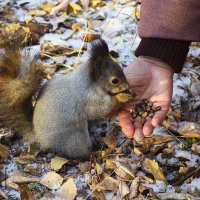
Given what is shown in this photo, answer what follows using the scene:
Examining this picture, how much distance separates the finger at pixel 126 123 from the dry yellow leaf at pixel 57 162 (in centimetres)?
28

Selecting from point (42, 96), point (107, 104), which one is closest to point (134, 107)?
point (107, 104)

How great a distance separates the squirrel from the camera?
1500 millimetres

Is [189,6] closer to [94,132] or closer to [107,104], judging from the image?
[107,104]

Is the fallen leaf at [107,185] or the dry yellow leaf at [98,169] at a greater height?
the fallen leaf at [107,185]

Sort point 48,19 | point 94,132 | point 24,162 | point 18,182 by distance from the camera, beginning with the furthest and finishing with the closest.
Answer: point 48,19
point 94,132
point 24,162
point 18,182

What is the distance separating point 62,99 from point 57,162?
0.84 ft

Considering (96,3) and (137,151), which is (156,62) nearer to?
(137,151)

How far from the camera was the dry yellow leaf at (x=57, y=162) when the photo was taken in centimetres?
153

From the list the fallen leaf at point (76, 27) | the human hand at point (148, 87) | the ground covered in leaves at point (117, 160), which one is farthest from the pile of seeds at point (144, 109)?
the fallen leaf at point (76, 27)

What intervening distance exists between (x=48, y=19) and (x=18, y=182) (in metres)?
1.37

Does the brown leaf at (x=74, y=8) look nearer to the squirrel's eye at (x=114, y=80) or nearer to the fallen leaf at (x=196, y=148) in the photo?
the squirrel's eye at (x=114, y=80)

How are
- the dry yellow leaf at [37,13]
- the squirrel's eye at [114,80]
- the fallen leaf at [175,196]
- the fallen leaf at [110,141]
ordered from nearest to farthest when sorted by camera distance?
the fallen leaf at [175,196] < the squirrel's eye at [114,80] < the fallen leaf at [110,141] < the dry yellow leaf at [37,13]

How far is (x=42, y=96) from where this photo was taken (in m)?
1.57

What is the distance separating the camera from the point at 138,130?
59.7 inches
